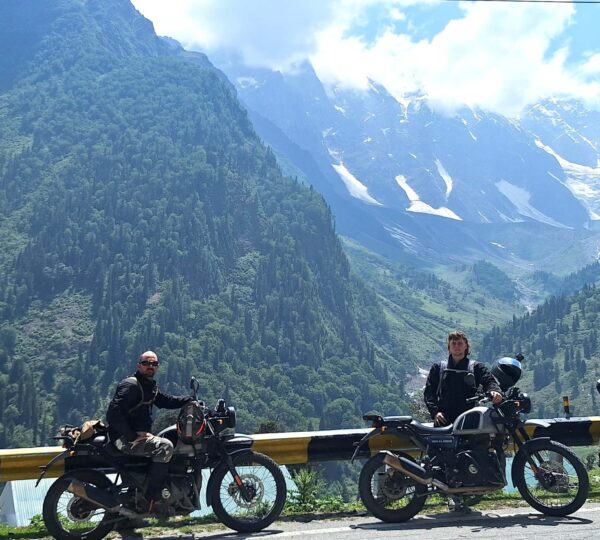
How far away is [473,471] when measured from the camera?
9750mm

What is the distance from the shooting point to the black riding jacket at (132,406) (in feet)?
30.3

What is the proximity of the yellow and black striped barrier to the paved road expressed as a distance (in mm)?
1117

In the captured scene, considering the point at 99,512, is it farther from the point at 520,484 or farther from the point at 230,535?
the point at 520,484

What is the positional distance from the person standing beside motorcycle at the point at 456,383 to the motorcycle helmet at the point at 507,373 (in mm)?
203

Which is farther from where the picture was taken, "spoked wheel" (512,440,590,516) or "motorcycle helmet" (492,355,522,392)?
"motorcycle helmet" (492,355,522,392)

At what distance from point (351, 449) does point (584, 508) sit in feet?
10.8

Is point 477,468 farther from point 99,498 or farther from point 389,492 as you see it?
point 99,498

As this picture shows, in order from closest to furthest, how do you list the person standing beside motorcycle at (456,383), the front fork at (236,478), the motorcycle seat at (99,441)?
the motorcycle seat at (99,441) < the front fork at (236,478) < the person standing beside motorcycle at (456,383)

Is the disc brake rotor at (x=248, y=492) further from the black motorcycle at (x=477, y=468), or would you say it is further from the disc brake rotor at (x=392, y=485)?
the disc brake rotor at (x=392, y=485)

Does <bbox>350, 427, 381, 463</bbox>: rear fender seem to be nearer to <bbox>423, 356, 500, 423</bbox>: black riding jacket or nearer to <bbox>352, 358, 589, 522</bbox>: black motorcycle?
<bbox>352, 358, 589, 522</bbox>: black motorcycle

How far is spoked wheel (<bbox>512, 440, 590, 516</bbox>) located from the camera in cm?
971

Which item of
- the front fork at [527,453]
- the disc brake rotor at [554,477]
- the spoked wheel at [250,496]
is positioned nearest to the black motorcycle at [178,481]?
the spoked wheel at [250,496]

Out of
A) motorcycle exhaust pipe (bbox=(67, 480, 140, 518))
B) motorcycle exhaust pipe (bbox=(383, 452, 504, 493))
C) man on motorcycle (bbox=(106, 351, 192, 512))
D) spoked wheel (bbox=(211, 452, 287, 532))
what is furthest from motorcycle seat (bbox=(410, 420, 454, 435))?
motorcycle exhaust pipe (bbox=(67, 480, 140, 518))

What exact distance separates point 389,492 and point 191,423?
2.81 metres
